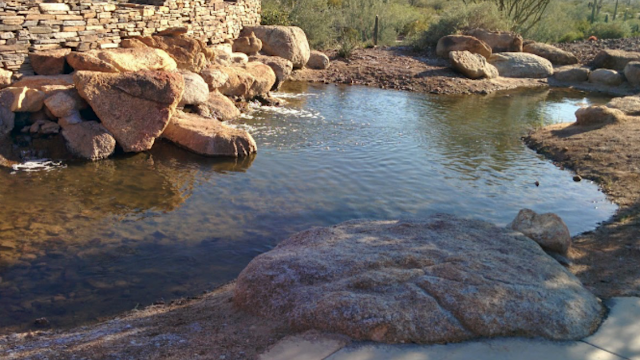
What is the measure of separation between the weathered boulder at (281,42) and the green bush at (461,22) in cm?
709

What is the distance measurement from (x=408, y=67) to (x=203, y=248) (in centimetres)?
1549

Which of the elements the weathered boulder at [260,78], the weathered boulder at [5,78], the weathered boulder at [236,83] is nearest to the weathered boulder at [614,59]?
the weathered boulder at [260,78]

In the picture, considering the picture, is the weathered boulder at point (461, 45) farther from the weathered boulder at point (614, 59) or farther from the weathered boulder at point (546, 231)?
the weathered boulder at point (546, 231)

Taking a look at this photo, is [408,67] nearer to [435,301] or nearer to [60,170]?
[60,170]

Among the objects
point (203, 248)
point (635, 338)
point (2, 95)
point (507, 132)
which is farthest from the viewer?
point (507, 132)

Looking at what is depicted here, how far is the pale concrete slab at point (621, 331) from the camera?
358 cm

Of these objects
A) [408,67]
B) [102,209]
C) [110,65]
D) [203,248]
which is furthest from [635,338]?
[408,67]

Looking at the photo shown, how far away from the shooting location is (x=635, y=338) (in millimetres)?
3725

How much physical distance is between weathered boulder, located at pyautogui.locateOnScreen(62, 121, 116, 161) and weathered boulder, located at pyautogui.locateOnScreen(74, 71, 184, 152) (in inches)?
7.1

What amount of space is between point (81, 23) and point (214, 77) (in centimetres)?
316

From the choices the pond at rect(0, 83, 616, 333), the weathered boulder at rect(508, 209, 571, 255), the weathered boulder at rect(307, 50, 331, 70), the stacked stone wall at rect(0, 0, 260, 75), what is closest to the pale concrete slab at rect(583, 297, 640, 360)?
the weathered boulder at rect(508, 209, 571, 255)

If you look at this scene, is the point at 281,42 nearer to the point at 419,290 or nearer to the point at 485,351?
the point at 419,290

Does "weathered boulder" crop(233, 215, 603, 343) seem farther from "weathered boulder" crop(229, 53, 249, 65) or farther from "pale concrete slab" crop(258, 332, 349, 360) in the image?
"weathered boulder" crop(229, 53, 249, 65)

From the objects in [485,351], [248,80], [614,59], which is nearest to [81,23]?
[248,80]
